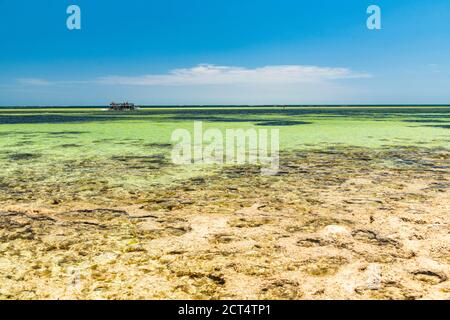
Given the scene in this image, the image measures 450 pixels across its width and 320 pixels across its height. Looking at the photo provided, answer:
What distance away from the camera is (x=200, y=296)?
243 cm

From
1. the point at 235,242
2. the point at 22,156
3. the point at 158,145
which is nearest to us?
the point at 235,242

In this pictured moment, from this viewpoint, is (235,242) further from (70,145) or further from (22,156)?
(70,145)

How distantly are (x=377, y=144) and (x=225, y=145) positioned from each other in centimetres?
446

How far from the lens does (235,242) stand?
3.37 m

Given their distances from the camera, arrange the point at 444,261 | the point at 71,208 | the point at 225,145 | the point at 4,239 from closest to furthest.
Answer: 1. the point at 444,261
2. the point at 4,239
3. the point at 71,208
4. the point at 225,145

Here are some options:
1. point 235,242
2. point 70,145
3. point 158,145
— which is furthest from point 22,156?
point 235,242

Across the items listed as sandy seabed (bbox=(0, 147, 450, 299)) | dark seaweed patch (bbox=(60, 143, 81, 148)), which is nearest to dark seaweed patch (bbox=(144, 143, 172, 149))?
dark seaweed patch (bbox=(60, 143, 81, 148))

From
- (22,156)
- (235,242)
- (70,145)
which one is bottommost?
(235,242)

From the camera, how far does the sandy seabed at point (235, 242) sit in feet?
8.31

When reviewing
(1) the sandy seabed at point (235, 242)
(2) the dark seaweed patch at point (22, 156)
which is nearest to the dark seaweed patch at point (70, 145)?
(2) the dark seaweed patch at point (22, 156)

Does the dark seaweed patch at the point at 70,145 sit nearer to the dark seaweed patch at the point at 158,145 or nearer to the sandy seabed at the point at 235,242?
the dark seaweed patch at the point at 158,145

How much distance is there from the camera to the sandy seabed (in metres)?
2.53
